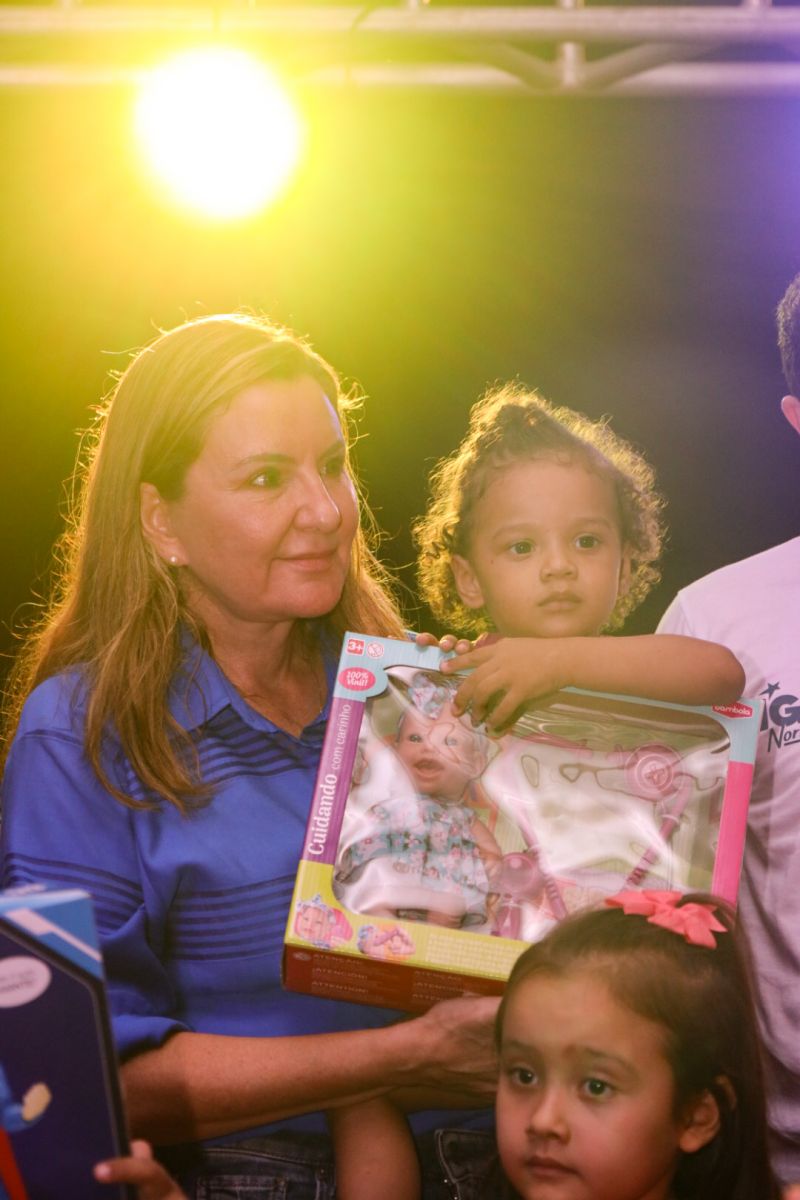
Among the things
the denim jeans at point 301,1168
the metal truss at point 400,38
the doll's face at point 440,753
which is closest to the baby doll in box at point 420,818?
the doll's face at point 440,753

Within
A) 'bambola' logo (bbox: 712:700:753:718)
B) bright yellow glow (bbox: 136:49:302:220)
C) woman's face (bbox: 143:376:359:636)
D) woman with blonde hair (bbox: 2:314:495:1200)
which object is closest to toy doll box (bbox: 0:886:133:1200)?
woman with blonde hair (bbox: 2:314:495:1200)

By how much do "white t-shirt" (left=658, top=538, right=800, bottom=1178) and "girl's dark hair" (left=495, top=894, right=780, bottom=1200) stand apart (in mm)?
387

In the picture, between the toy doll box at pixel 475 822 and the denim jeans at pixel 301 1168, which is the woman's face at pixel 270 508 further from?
the denim jeans at pixel 301 1168

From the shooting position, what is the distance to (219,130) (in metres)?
2.51

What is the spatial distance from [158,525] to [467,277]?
115cm

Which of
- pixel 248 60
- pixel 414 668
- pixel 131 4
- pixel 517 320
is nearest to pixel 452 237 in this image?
pixel 517 320

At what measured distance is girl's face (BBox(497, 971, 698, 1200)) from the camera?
1439 mm

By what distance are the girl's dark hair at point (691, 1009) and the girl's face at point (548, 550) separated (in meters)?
0.59

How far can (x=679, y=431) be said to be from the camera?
108 inches

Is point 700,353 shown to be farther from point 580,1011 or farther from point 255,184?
point 580,1011

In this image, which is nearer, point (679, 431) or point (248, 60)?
point (248, 60)

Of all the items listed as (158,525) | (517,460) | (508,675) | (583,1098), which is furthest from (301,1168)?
(517,460)

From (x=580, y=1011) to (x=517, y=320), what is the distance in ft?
5.61

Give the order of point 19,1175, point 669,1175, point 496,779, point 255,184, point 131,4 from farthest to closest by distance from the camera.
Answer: point 255,184, point 131,4, point 496,779, point 669,1175, point 19,1175
